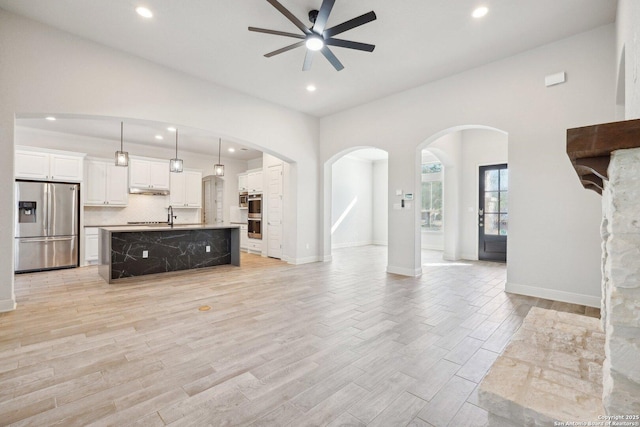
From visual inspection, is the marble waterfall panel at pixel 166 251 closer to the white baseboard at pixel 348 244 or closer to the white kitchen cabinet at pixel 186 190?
the white kitchen cabinet at pixel 186 190

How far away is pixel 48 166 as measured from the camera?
609 cm

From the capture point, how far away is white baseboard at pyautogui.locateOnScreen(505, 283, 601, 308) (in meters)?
3.63

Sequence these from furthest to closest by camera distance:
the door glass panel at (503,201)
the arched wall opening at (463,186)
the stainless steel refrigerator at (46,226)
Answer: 1. the arched wall opening at (463,186)
2. the door glass panel at (503,201)
3. the stainless steel refrigerator at (46,226)

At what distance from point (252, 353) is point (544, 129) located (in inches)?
182

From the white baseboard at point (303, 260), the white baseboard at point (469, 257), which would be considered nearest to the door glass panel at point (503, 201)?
the white baseboard at point (469, 257)

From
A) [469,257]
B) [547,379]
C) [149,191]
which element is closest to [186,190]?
[149,191]

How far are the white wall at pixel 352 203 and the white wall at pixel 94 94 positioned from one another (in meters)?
3.93

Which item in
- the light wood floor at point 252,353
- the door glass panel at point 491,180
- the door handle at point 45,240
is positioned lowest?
the light wood floor at point 252,353

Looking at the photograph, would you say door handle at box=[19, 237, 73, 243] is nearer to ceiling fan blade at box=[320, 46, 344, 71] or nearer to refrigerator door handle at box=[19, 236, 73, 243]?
refrigerator door handle at box=[19, 236, 73, 243]

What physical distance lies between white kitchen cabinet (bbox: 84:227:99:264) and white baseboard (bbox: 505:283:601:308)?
8.51 m

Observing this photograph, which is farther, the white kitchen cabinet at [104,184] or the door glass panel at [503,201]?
the white kitchen cabinet at [104,184]

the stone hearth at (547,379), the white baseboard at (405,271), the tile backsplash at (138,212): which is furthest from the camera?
the tile backsplash at (138,212)

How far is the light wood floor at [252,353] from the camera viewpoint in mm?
1762

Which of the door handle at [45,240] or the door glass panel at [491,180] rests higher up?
the door glass panel at [491,180]
